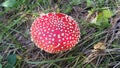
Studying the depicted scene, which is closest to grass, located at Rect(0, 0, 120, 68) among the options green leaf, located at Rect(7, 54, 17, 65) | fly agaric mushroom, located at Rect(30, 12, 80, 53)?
green leaf, located at Rect(7, 54, 17, 65)

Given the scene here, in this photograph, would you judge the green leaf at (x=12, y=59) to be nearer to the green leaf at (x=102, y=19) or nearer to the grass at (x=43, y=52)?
the grass at (x=43, y=52)

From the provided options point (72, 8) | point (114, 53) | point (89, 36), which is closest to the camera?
point (114, 53)

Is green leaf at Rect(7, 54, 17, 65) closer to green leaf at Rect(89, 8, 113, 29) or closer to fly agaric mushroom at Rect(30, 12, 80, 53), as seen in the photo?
fly agaric mushroom at Rect(30, 12, 80, 53)

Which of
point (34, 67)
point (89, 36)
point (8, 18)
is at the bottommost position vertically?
point (34, 67)

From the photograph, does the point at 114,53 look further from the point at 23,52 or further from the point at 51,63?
the point at 23,52

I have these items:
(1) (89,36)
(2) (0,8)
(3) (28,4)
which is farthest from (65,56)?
(2) (0,8)

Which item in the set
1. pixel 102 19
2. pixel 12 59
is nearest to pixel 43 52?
pixel 12 59
